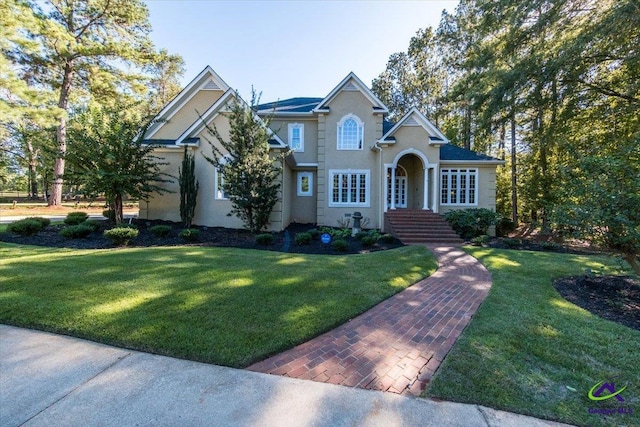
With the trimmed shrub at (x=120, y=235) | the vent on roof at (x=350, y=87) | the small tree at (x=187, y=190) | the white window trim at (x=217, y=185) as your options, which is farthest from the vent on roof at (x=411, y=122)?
the trimmed shrub at (x=120, y=235)

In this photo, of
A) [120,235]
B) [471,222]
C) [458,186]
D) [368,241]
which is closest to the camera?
[120,235]

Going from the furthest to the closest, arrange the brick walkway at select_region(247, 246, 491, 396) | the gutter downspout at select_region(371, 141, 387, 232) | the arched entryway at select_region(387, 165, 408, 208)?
the arched entryway at select_region(387, 165, 408, 208) → the gutter downspout at select_region(371, 141, 387, 232) → the brick walkway at select_region(247, 246, 491, 396)

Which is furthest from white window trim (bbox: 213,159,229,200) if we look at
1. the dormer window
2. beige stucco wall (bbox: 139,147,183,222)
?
the dormer window

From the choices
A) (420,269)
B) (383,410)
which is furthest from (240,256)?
(383,410)

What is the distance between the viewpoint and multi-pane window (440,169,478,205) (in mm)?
15500

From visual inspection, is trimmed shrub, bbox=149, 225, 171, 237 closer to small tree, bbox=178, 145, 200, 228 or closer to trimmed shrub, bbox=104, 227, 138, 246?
trimmed shrub, bbox=104, 227, 138, 246

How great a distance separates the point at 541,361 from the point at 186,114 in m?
16.8

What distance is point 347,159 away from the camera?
49.2 ft

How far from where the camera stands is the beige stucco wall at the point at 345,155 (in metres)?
14.9

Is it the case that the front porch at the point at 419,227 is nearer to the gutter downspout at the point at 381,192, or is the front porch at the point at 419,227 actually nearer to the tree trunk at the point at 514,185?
the gutter downspout at the point at 381,192

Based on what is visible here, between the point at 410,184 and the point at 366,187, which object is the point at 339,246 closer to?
the point at 366,187

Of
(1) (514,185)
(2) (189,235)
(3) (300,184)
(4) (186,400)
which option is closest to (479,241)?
(3) (300,184)

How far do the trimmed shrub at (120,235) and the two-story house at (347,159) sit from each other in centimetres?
355

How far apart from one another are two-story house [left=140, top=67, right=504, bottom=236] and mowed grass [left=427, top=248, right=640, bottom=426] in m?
9.80
